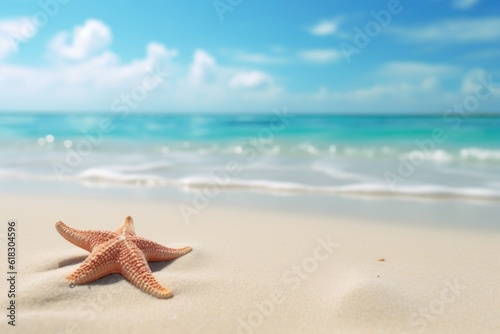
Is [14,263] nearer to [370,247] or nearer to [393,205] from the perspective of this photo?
[370,247]

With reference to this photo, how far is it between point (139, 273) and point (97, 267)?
0.30m

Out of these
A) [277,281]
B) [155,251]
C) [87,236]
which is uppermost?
[87,236]

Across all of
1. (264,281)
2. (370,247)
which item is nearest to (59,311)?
(264,281)

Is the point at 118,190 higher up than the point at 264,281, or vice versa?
the point at 118,190

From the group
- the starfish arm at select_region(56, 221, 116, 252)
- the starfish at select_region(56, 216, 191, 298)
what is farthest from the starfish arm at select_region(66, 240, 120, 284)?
the starfish arm at select_region(56, 221, 116, 252)

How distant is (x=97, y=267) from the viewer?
9.91ft

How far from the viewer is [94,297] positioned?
292 centimetres

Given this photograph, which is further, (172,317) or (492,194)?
(492,194)

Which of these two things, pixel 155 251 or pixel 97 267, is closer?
pixel 97 267

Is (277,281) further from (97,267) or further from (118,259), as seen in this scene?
(97,267)

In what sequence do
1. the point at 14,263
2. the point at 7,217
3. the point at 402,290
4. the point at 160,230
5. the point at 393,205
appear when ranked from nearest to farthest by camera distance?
the point at 402,290, the point at 14,263, the point at 160,230, the point at 7,217, the point at 393,205

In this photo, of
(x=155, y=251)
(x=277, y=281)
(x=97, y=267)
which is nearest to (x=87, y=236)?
(x=97, y=267)

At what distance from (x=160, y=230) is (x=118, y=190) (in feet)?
9.62

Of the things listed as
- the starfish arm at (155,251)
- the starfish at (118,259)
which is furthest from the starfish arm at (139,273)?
the starfish arm at (155,251)
